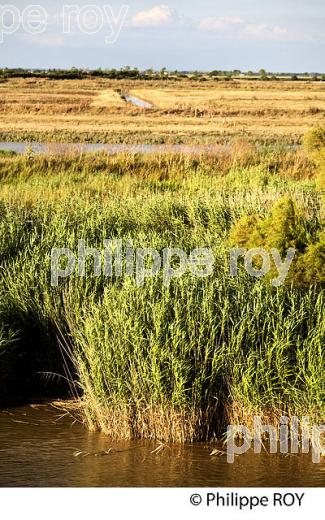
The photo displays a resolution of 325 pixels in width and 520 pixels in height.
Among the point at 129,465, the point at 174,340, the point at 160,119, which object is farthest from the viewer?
the point at 160,119

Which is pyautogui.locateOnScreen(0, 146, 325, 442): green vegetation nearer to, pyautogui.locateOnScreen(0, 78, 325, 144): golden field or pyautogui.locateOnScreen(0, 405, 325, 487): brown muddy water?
pyautogui.locateOnScreen(0, 405, 325, 487): brown muddy water

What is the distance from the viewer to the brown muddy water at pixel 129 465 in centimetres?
674

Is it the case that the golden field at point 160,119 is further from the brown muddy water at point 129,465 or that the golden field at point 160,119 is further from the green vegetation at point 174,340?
the brown muddy water at point 129,465

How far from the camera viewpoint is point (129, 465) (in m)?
6.98

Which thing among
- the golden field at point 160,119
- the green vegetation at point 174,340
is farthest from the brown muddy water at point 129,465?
the golden field at point 160,119

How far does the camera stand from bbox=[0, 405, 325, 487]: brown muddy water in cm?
674

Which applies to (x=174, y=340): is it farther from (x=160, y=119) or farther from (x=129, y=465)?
(x=160, y=119)

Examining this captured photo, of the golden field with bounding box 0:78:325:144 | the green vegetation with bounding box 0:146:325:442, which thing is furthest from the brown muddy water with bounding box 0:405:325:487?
the golden field with bounding box 0:78:325:144

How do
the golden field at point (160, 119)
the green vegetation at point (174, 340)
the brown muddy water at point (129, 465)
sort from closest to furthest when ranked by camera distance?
the brown muddy water at point (129, 465) → the green vegetation at point (174, 340) → the golden field at point (160, 119)

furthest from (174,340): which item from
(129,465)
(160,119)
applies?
(160,119)

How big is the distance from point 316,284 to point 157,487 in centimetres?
249

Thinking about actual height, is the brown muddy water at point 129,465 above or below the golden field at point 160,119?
below

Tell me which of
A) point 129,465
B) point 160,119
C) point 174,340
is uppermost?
point 160,119

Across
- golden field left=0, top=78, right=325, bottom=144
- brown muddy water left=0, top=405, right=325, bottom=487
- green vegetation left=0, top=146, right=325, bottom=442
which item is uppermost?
golden field left=0, top=78, right=325, bottom=144
